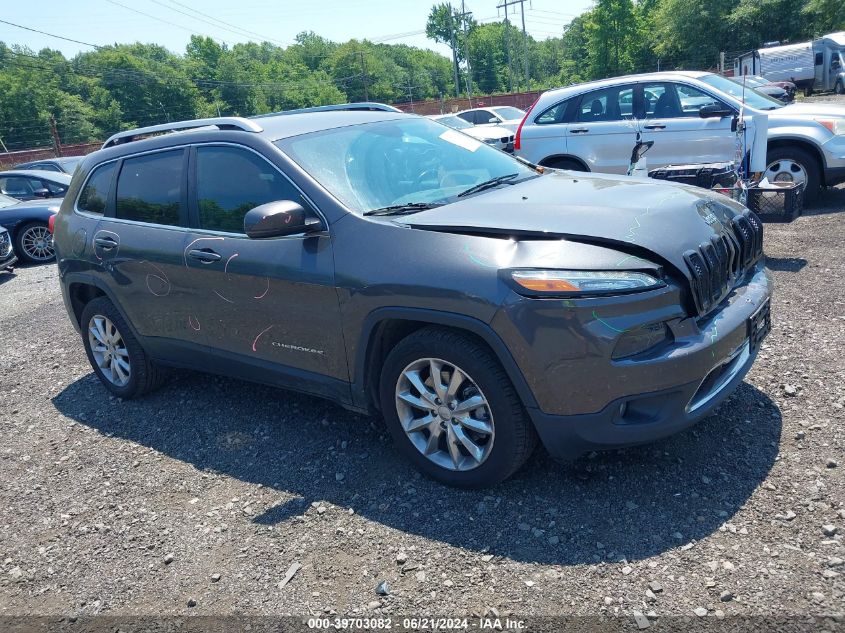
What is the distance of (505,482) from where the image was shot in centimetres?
346

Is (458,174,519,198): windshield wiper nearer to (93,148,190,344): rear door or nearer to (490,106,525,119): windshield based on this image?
(93,148,190,344): rear door

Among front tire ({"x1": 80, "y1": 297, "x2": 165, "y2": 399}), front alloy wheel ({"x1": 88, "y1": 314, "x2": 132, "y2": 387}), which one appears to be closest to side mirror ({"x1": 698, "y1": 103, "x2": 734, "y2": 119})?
front tire ({"x1": 80, "y1": 297, "x2": 165, "y2": 399})

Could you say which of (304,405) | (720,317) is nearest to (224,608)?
(304,405)

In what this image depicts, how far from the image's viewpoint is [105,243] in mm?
4863

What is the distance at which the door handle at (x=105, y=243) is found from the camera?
4.81 meters

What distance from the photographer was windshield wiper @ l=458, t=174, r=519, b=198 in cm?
399

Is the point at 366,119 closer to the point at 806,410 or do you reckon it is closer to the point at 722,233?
the point at 722,233

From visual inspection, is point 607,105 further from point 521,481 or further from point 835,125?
point 521,481

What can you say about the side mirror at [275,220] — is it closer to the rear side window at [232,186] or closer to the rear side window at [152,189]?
the rear side window at [232,186]

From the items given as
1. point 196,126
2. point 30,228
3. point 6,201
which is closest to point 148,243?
point 196,126

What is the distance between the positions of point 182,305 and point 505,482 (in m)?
2.33

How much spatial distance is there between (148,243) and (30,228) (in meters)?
8.87

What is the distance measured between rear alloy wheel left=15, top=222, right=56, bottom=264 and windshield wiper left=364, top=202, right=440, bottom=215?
33.5 feet

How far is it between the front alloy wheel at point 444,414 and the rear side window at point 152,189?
204 centimetres
